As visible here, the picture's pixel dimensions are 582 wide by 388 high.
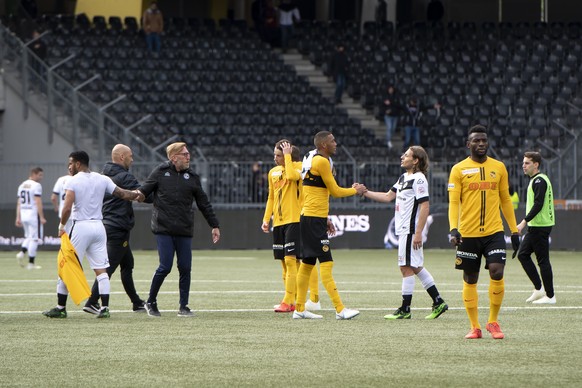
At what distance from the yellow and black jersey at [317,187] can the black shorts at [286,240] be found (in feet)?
4.07

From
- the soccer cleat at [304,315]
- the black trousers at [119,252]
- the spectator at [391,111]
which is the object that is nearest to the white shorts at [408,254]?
the soccer cleat at [304,315]

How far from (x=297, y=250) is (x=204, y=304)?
1799 millimetres

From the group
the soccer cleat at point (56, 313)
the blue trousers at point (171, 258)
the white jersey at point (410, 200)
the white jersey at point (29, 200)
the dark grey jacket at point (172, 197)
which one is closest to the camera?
the soccer cleat at point (56, 313)

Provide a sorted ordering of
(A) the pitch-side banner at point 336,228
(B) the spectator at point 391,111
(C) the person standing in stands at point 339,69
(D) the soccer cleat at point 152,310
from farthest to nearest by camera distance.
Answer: (C) the person standing in stands at point 339,69 → (B) the spectator at point 391,111 → (A) the pitch-side banner at point 336,228 → (D) the soccer cleat at point 152,310

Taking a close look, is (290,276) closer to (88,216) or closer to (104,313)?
(104,313)

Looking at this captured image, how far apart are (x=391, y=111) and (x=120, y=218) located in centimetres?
2578

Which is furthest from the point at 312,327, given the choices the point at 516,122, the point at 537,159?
the point at 516,122

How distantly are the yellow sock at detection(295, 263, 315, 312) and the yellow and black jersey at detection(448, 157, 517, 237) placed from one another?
116 inches

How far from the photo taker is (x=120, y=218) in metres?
16.4

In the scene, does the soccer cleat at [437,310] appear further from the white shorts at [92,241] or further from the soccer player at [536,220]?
the white shorts at [92,241]

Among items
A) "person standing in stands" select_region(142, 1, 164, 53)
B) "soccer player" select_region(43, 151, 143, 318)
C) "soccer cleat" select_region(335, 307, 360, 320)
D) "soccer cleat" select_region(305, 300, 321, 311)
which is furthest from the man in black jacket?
"person standing in stands" select_region(142, 1, 164, 53)

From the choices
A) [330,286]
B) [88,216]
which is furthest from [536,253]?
[88,216]

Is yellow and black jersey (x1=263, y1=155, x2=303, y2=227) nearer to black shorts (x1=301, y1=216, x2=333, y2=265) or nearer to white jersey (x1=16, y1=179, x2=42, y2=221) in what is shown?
black shorts (x1=301, y1=216, x2=333, y2=265)

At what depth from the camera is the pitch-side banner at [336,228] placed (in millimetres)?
35188
